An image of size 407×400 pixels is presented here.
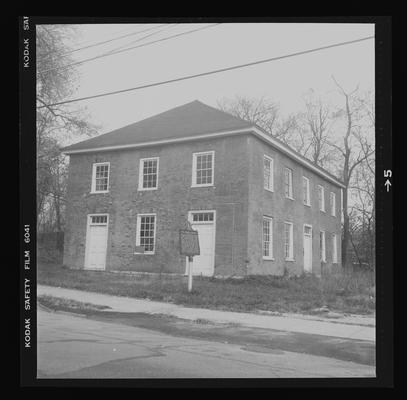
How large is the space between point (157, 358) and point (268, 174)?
3.84 m

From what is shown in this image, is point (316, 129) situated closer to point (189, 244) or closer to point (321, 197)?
point (321, 197)

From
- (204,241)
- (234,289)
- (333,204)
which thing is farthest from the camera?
(204,241)

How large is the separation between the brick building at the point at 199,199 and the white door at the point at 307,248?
0.07 feet

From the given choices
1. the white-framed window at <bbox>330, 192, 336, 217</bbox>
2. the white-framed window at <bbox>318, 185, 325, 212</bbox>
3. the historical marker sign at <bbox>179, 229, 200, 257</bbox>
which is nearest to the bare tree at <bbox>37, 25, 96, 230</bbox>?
the historical marker sign at <bbox>179, 229, 200, 257</bbox>

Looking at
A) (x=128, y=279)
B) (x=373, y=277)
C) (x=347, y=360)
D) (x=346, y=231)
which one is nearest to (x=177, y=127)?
(x=128, y=279)

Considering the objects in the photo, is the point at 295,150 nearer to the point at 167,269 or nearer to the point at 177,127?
the point at 177,127

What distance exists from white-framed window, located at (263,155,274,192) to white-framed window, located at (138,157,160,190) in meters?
1.92

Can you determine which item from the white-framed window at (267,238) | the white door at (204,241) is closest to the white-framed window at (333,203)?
→ the white-framed window at (267,238)

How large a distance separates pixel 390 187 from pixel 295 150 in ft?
6.45

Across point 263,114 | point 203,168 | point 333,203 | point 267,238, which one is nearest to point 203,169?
point 203,168

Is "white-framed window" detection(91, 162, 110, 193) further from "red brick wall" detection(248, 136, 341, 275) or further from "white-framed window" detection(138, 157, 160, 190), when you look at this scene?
"red brick wall" detection(248, 136, 341, 275)

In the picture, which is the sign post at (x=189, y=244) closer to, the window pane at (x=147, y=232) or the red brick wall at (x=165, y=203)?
the red brick wall at (x=165, y=203)

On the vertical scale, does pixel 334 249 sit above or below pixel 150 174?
below

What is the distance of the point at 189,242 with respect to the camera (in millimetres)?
8359
